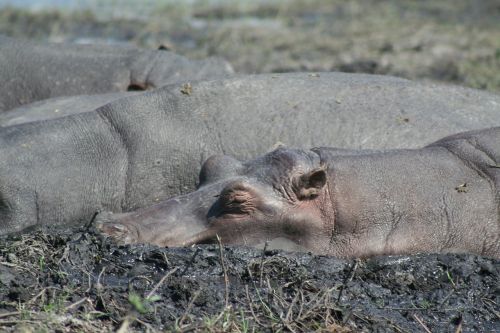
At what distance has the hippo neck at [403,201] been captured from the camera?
21.6 ft

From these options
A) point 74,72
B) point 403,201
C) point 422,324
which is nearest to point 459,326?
point 422,324

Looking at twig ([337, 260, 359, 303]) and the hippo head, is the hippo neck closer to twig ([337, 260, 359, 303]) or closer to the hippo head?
the hippo head

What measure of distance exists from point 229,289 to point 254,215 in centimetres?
83

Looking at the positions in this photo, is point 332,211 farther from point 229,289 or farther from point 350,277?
point 229,289

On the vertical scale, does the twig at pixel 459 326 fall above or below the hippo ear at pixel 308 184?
below

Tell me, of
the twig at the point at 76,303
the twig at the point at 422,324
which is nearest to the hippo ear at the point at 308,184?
the twig at the point at 422,324

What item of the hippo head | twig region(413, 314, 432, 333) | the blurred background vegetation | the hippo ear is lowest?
the blurred background vegetation

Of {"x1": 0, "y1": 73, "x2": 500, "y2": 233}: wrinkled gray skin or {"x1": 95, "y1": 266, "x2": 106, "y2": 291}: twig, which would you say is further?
{"x1": 0, "y1": 73, "x2": 500, "y2": 233}: wrinkled gray skin

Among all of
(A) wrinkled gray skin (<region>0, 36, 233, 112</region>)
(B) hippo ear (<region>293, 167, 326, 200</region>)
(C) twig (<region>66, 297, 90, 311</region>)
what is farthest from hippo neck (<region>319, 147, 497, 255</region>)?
(A) wrinkled gray skin (<region>0, 36, 233, 112</region>)

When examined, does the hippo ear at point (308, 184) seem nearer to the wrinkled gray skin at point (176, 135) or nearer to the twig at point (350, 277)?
the twig at point (350, 277)

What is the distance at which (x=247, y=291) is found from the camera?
5.45 meters

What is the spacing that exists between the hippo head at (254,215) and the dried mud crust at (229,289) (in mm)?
202

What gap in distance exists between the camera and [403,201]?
6621mm

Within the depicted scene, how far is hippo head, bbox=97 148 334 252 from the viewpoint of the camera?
6.54m
